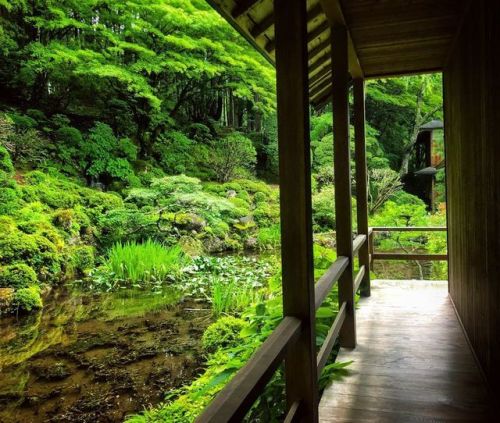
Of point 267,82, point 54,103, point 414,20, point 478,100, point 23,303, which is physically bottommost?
point 23,303

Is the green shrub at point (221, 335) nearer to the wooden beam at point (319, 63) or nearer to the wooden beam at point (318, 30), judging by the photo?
the wooden beam at point (319, 63)

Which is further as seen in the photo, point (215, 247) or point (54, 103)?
point (54, 103)

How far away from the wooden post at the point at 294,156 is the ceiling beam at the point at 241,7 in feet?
1.63

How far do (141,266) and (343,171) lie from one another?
4.85m

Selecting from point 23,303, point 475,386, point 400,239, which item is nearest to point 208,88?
point 400,239

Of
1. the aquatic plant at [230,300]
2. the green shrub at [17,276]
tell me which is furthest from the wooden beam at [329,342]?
the green shrub at [17,276]

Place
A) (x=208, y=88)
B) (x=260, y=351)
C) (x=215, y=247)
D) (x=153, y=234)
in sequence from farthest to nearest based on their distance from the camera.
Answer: (x=208, y=88) < (x=215, y=247) < (x=153, y=234) < (x=260, y=351)

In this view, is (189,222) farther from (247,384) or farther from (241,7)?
(247,384)

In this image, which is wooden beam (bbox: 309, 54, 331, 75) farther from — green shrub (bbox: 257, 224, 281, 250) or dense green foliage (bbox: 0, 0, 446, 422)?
green shrub (bbox: 257, 224, 281, 250)

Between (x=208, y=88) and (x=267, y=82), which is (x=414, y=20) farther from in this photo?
(x=208, y=88)

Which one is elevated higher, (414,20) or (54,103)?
(54,103)

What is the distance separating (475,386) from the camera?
7.79ft

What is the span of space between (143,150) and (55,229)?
4974 millimetres

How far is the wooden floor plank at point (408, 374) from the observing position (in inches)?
83.7
